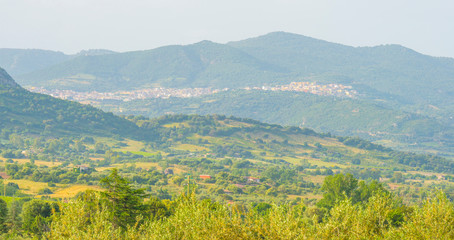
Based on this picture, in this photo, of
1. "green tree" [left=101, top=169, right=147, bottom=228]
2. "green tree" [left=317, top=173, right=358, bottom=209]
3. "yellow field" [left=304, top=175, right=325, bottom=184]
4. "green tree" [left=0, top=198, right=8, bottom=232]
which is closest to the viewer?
"green tree" [left=101, top=169, right=147, bottom=228]

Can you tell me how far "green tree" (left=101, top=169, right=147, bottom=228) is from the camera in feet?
Result: 167

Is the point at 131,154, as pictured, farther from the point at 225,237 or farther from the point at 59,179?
the point at 225,237

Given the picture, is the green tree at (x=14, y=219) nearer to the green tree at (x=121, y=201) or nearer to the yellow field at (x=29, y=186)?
the green tree at (x=121, y=201)

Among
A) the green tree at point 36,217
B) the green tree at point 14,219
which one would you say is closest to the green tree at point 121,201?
the green tree at point 36,217

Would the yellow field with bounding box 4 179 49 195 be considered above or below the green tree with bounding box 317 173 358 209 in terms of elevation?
below

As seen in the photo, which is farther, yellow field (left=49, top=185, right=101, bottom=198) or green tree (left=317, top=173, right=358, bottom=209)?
green tree (left=317, top=173, right=358, bottom=209)

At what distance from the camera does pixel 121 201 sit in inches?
2053

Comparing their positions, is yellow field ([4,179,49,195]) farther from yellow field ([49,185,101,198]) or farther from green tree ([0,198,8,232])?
green tree ([0,198,8,232])

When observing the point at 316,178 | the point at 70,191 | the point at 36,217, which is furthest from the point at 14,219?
the point at 316,178

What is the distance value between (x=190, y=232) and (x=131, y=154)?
169m

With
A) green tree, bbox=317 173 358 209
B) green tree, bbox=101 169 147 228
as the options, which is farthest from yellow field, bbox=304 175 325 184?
green tree, bbox=101 169 147 228

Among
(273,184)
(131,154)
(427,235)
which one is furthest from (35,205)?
(131,154)

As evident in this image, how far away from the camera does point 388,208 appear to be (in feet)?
135

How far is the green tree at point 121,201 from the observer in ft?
167
